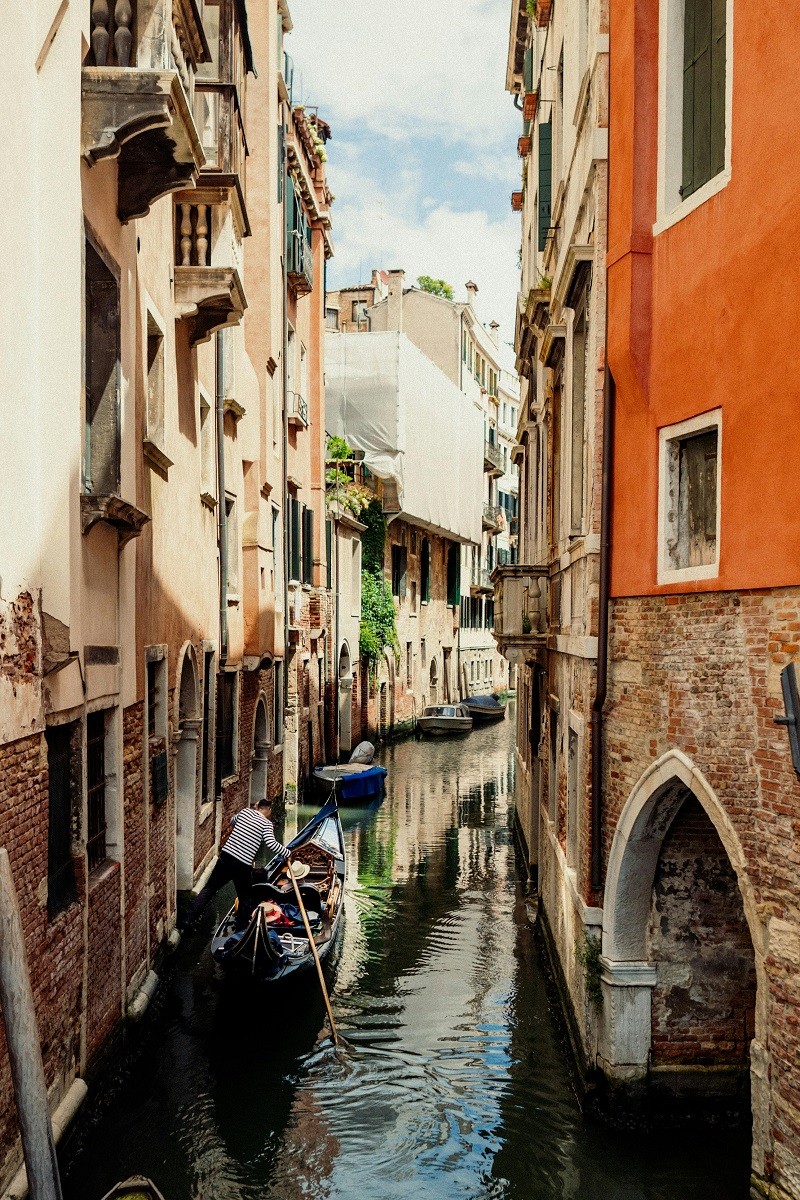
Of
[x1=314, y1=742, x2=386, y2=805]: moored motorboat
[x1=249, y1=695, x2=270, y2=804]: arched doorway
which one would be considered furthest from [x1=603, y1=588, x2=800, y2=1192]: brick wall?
[x1=314, y1=742, x2=386, y2=805]: moored motorboat

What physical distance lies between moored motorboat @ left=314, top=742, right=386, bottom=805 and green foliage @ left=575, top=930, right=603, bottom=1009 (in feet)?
39.1

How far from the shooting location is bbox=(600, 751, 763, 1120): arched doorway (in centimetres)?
→ 679

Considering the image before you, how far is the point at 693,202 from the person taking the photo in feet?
19.7

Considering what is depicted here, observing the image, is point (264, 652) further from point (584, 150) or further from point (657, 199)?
point (657, 199)

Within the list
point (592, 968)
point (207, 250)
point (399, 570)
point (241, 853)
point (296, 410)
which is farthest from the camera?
point (399, 570)

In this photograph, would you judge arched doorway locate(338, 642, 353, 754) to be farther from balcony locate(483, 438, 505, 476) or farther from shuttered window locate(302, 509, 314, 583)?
balcony locate(483, 438, 505, 476)

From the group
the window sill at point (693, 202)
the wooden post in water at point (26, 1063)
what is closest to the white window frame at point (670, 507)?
the window sill at point (693, 202)

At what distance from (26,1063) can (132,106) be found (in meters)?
A: 4.65

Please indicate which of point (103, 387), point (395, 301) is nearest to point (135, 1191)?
point (103, 387)

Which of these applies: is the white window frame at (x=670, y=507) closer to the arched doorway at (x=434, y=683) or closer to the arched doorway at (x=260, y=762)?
the arched doorway at (x=260, y=762)

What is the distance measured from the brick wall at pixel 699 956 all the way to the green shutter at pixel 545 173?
21.7 ft

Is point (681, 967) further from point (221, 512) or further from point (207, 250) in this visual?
point (221, 512)

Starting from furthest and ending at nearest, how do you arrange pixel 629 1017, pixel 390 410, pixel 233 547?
pixel 390 410, pixel 233 547, pixel 629 1017

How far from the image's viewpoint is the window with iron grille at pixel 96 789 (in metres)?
7.20
